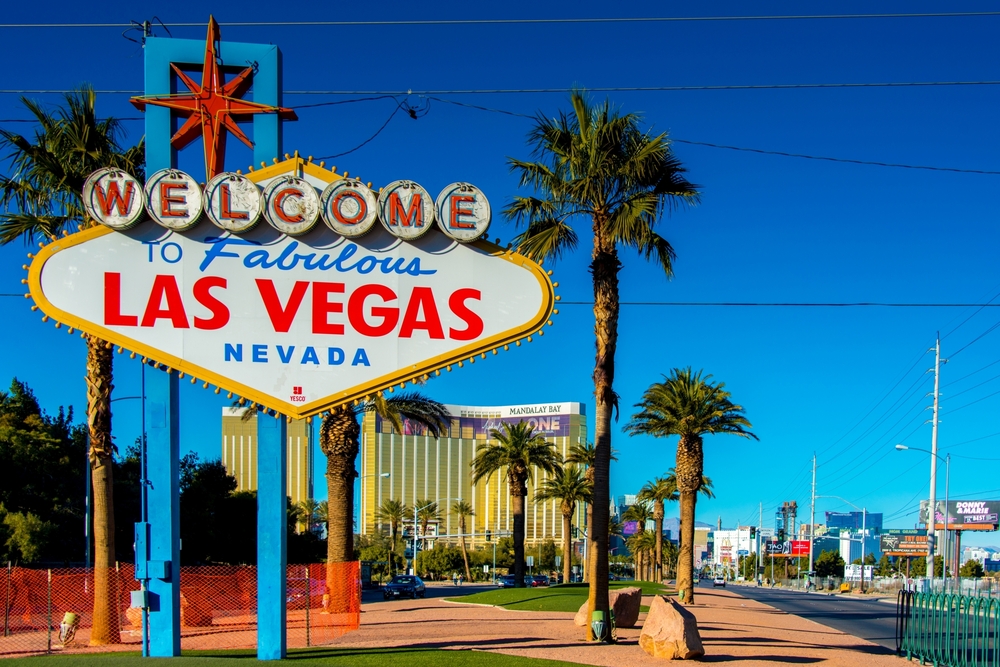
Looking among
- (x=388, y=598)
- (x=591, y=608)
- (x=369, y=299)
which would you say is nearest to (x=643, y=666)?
(x=591, y=608)

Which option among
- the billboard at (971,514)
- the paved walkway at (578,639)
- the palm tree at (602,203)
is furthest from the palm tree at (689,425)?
the billboard at (971,514)

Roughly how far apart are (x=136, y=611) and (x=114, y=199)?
9.39 metres

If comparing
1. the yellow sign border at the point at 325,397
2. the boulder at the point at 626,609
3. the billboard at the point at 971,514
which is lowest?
the billboard at the point at 971,514

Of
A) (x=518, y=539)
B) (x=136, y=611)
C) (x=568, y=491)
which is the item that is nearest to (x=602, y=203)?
(x=136, y=611)

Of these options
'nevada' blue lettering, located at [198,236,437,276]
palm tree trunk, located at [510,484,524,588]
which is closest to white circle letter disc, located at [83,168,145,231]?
'nevada' blue lettering, located at [198,236,437,276]

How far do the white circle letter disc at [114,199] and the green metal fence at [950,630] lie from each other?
54.3 feet

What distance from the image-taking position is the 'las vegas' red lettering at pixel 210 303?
50.0 ft

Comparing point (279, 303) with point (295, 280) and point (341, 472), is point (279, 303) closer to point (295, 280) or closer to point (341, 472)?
point (295, 280)

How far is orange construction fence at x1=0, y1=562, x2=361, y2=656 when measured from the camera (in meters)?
20.3

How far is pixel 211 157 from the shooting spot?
16.2 m

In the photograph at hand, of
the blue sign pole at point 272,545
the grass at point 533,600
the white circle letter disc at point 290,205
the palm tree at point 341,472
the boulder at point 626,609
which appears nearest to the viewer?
the white circle letter disc at point 290,205

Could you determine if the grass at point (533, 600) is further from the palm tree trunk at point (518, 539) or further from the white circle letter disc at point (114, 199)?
the white circle letter disc at point (114, 199)

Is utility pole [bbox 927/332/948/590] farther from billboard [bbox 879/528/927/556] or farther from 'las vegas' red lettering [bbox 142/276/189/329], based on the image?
billboard [bbox 879/528/927/556]

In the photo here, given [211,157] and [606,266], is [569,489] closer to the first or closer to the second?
[606,266]
